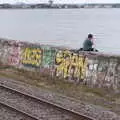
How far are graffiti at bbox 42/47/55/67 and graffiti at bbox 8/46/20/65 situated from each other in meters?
2.17

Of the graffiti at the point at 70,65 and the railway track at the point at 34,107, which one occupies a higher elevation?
the graffiti at the point at 70,65

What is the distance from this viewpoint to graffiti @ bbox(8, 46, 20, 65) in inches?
846

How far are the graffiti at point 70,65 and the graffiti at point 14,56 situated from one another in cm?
320

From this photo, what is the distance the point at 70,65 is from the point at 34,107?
440 centimetres

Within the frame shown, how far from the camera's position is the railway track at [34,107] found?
13.2 metres

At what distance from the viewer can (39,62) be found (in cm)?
2002

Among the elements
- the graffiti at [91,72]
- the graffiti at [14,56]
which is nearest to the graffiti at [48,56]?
the graffiti at [14,56]

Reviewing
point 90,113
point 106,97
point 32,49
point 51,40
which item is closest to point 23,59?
point 32,49

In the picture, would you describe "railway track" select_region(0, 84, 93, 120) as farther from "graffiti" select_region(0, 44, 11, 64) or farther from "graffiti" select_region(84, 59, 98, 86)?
"graffiti" select_region(0, 44, 11, 64)

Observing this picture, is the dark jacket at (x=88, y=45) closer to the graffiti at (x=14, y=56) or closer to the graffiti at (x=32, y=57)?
the graffiti at (x=32, y=57)

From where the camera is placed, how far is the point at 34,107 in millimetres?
14297

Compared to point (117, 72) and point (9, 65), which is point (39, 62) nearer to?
point (9, 65)

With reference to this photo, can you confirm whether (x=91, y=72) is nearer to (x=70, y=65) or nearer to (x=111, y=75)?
(x=111, y=75)

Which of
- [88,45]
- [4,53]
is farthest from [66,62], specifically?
[4,53]
